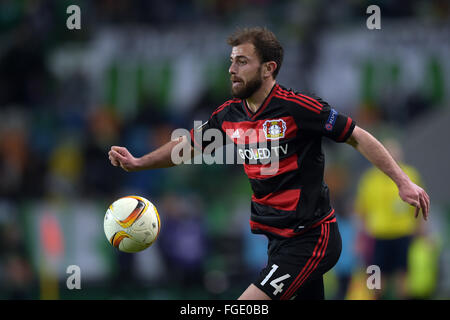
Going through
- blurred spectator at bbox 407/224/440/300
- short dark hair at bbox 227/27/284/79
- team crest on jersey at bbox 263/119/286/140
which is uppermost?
short dark hair at bbox 227/27/284/79

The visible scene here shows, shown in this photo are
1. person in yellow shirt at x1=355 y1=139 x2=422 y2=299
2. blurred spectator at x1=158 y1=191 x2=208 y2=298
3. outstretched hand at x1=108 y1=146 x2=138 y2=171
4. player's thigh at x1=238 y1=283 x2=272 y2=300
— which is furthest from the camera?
blurred spectator at x1=158 y1=191 x2=208 y2=298

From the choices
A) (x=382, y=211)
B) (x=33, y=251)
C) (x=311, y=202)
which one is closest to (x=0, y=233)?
(x=33, y=251)

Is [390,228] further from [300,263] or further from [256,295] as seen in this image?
[256,295]

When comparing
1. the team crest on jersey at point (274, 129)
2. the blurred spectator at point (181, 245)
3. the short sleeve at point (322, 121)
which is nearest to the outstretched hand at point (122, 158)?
the team crest on jersey at point (274, 129)

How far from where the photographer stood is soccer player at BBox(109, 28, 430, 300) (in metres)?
4.68

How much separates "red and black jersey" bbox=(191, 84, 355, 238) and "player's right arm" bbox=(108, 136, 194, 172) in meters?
0.65

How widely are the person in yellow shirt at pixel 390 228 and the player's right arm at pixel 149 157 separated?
12.2 feet

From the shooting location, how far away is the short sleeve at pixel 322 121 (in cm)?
467

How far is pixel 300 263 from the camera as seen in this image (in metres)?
4.76

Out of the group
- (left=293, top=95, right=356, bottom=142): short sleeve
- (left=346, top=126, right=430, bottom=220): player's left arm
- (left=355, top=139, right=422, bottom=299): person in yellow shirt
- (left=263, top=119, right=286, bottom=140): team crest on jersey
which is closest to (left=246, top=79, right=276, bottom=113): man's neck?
(left=263, top=119, right=286, bottom=140): team crest on jersey

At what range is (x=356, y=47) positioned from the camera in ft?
42.5

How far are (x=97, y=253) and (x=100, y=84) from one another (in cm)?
407

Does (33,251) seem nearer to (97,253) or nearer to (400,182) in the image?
(97,253)

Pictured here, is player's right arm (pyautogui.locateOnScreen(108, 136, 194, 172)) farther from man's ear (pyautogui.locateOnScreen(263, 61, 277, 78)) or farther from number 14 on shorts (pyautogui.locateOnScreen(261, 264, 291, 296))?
number 14 on shorts (pyautogui.locateOnScreen(261, 264, 291, 296))
